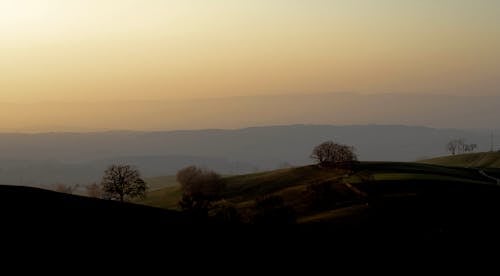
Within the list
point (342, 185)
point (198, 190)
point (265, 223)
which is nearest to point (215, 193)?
point (198, 190)

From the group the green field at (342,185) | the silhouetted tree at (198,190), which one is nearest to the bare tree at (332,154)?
the green field at (342,185)

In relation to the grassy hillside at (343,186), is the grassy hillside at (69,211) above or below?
above

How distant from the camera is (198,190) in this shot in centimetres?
16050

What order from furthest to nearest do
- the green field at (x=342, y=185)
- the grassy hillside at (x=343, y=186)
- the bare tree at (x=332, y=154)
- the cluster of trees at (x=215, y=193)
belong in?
1. the bare tree at (x=332, y=154)
2. the green field at (x=342, y=185)
3. the grassy hillside at (x=343, y=186)
4. the cluster of trees at (x=215, y=193)

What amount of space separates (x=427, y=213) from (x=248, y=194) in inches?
3336

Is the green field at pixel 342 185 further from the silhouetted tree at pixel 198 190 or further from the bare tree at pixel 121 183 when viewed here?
the bare tree at pixel 121 183

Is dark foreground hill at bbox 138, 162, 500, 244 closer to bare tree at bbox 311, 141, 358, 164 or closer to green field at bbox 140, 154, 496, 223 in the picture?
green field at bbox 140, 154, 496, 223

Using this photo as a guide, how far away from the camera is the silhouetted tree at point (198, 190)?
124m

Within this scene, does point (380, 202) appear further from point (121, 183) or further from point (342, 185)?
point (121, 183)

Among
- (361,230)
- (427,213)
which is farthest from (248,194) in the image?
(361,230)

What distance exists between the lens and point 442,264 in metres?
55.4

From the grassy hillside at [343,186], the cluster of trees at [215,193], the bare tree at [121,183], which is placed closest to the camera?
the cluster of trees at [215,193]

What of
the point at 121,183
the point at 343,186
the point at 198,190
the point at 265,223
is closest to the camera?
the point at 265,223

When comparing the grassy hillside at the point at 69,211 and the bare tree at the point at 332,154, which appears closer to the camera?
the grassy hillside at the point at 69,211
